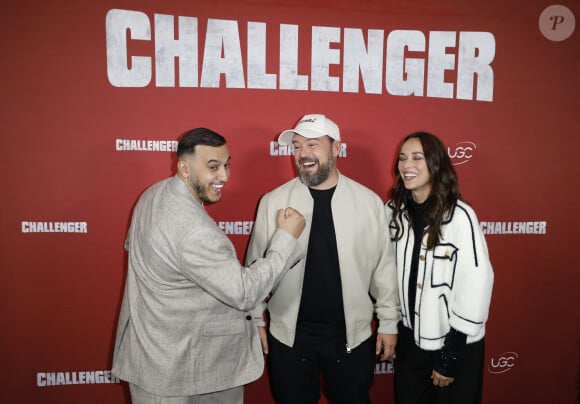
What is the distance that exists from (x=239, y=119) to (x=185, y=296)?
1216 millimetres

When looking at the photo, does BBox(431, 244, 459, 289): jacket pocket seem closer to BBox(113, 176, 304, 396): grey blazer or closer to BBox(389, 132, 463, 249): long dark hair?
BBox(389, 132, 463, 249): long dark hair

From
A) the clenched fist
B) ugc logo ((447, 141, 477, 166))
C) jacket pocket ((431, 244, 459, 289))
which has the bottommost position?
jacket pocket ((431, 244, 459, 289))

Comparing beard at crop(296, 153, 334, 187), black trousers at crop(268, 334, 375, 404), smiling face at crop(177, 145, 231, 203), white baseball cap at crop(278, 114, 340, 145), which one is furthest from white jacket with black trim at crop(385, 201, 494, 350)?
smiling face at crop(177, 145, 231, 203)

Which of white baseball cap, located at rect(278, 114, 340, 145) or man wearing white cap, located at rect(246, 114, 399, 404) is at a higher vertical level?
white baseball cap, located at rect(278, 114, 340, 145)

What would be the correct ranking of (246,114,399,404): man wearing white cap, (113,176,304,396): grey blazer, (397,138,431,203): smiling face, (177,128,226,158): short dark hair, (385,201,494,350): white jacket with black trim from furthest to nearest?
(246,114,399,404): man wearing white cap
(397,138,431,203): smiling face
(385,201,494,350): white jacket with black trim
(177,128,226,158): short dark hair
(113,176,304,396): grey blazer

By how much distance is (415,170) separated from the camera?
73.3 inches

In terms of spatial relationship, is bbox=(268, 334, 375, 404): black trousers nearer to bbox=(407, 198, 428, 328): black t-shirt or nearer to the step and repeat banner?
bbox=(407, 198, 428, 328): black t-shirt

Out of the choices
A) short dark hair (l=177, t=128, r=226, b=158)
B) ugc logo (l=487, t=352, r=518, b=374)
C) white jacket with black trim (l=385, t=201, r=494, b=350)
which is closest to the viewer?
short dark hair (l=177, t=128, r=226, b=158)

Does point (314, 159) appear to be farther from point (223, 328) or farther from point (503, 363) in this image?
point (503, 363)

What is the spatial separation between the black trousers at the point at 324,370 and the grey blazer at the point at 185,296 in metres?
0.33

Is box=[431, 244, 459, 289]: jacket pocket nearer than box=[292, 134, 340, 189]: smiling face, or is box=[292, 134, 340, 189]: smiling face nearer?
box=[431, 244, 459, 289]: jacket pocket

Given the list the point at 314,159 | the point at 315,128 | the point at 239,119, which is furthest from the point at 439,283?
the point at 239,119

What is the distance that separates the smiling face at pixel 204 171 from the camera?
1595 mm

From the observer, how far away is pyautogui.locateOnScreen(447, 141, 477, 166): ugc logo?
8.51 feet
